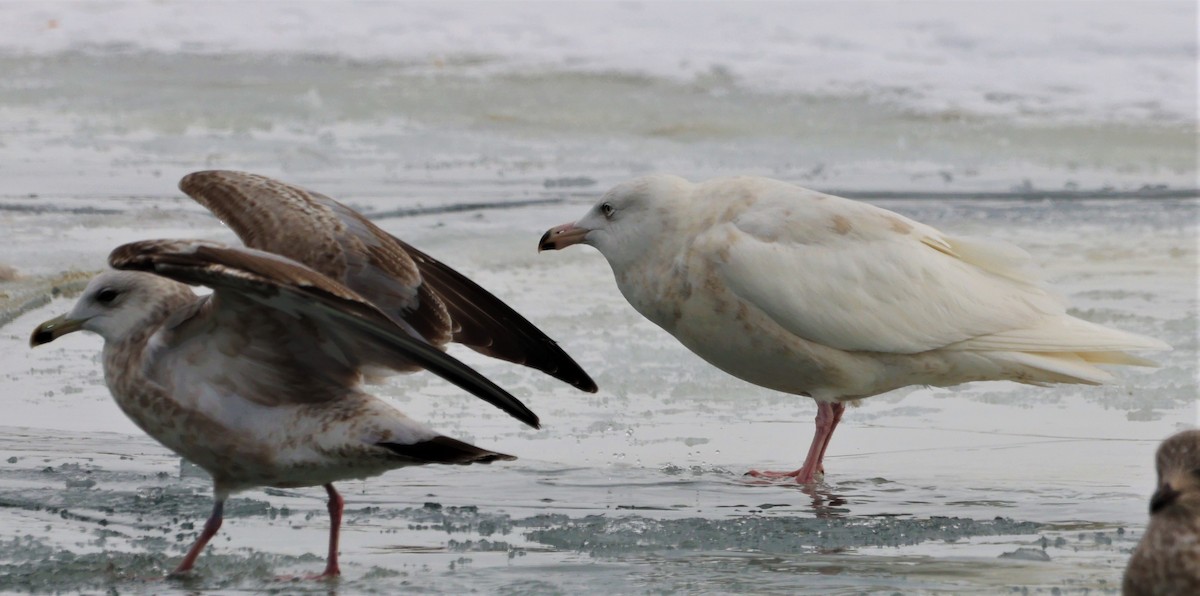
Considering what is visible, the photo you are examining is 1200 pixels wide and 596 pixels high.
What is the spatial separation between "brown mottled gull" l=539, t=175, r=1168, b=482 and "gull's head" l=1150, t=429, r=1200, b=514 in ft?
7.06

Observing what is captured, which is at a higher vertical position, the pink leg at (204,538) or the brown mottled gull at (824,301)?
the brown mottled gull at (824,301)

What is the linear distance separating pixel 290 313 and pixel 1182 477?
2304mm

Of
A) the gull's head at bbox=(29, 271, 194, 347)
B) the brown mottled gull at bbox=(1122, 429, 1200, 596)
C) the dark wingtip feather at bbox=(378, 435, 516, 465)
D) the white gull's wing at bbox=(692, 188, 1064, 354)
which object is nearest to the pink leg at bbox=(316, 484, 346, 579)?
the dark wingtip feather at bbox=(378, 435, 516, 465)

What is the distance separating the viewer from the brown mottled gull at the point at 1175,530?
3455 millimetres

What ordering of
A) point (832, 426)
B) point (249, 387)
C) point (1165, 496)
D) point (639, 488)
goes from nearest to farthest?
point (1165, 496)
point (249, 387)
point (639, 488)
point (832, 426)

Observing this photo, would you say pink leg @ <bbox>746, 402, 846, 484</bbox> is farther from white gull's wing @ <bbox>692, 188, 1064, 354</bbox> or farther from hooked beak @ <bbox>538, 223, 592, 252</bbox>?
hooked beak @ <bbox>538, 223, 592, 252</bbox>

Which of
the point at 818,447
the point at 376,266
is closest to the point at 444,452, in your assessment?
the point at 376,266

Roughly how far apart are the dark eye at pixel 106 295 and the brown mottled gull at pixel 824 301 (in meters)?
1.92

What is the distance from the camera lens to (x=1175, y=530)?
349cm

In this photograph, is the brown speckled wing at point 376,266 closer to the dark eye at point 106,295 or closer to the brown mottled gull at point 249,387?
the brown mottled gull at point 249,387

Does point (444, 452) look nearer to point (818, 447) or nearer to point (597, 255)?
point (818, 447)

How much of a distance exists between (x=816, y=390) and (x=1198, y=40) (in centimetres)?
1282

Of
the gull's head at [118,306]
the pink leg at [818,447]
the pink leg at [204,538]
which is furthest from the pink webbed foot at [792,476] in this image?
the gull's head at [118,306]

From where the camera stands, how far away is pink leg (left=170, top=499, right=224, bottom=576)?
4336 mm
